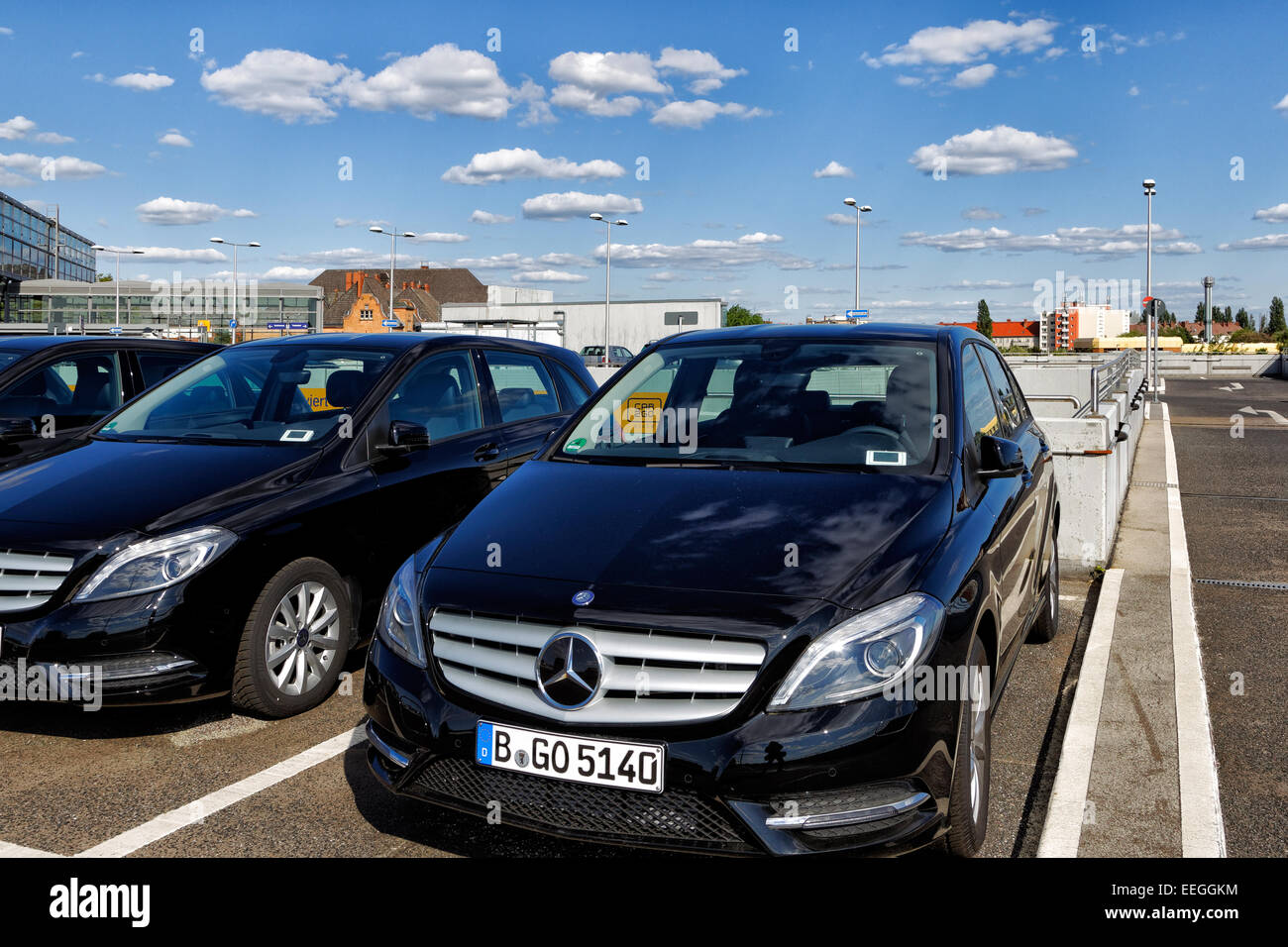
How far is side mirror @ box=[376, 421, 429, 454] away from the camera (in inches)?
201

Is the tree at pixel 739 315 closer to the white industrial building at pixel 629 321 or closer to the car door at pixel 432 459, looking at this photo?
the white industrial building at pixel 629 321

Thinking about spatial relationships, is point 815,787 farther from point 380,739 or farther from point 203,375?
point 203,375

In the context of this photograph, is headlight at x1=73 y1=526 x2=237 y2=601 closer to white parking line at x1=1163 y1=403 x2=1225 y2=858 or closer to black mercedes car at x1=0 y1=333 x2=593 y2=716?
black mercedes car at x1=0 y1=333 x2=593 y2=716

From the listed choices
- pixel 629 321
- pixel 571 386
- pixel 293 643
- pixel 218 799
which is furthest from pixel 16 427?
pixel 629 321

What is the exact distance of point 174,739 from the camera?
14.4 ft

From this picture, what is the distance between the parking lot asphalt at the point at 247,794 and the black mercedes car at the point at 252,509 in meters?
0.26

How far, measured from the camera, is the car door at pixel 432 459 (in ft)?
16.9

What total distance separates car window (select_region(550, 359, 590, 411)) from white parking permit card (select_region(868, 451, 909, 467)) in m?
3.36

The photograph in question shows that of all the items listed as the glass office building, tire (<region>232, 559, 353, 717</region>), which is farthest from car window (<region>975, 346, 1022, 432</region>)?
the glass office building

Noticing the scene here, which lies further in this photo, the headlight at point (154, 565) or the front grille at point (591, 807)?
the headlight at point (154, 565)

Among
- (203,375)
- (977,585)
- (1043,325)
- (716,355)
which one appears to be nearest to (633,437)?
(716,355)

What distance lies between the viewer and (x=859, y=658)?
2746 mm

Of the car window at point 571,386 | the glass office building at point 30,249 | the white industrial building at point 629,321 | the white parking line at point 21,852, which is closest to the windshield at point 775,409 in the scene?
the white parking line at point 21,852
